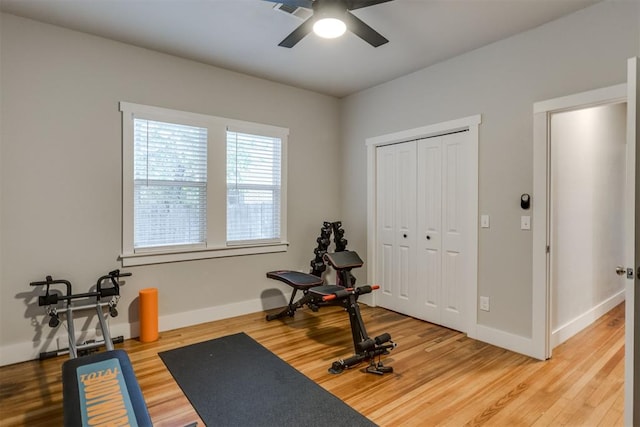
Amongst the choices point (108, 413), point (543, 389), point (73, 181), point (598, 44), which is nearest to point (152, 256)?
point (73, 181)

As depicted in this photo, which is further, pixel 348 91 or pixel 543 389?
pixel 348 91

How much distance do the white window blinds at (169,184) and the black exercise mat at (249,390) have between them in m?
1.15

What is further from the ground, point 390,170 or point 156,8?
point 156,8

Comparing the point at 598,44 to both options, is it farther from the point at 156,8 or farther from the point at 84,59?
the point at 84,59

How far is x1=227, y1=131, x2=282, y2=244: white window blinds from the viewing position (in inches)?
155

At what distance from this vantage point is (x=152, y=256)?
340 cm

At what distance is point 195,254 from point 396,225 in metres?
2.30

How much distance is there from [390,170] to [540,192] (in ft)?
5.59

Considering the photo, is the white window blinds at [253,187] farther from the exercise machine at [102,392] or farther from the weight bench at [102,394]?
the weight bench at [102,394]

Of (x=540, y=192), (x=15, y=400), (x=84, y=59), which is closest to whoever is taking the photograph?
(x=15, y=400)

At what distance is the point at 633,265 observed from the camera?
1627 mm

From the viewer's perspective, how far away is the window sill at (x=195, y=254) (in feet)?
10.8

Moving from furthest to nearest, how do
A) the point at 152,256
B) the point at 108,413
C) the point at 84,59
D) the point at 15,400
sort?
the point at 152,256 → the point at 84,59 → the point at 15,400 → the point at 108,413

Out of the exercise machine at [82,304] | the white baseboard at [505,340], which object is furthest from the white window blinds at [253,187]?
the white baseboard at [505,340]
